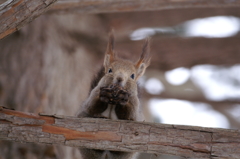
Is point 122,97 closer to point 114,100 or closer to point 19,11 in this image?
point 114,100

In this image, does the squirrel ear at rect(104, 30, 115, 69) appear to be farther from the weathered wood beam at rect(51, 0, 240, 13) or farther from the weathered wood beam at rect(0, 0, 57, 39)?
the weathered wood beam at rect(0, 0, 57, 39)

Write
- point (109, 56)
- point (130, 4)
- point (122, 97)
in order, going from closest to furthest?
point (122, 97) < point (109, 56) < point (130, 4)

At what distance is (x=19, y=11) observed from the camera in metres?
2.11

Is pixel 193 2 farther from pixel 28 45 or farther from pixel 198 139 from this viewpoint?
pixel 28 45

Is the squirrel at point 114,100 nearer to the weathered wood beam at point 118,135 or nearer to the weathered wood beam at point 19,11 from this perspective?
the weathered wood beam at point 118,135

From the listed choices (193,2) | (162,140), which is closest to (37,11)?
(162,140)

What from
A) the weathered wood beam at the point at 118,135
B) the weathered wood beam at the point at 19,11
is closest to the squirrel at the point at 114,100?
the weathered wood beam at the point at 118,135

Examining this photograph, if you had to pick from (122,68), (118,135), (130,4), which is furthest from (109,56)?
(118,135)

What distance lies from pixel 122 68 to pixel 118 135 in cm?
84

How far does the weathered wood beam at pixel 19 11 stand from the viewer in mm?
2092

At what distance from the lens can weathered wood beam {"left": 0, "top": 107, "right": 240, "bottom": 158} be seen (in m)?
2.03

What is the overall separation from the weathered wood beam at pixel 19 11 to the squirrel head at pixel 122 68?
0.89 m

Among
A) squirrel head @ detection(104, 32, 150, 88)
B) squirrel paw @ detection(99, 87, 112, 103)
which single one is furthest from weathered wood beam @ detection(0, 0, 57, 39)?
squirrel head @ detection(104, 32, 150, 88)

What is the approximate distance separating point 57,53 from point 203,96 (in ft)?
8.62
